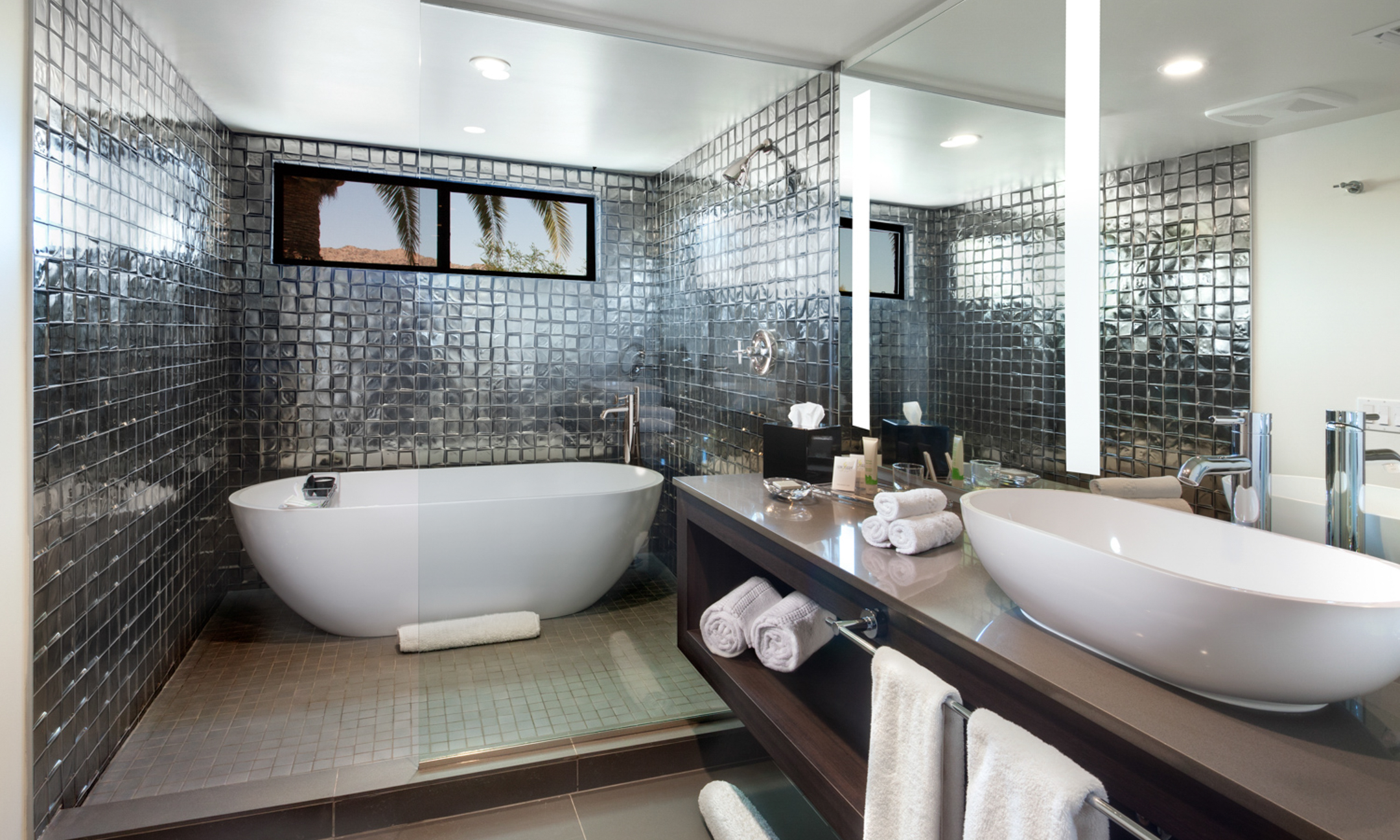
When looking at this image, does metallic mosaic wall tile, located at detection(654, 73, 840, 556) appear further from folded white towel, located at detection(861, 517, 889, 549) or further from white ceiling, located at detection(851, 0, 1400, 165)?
folded white towel, located at detection(861, 517, 889, 549)

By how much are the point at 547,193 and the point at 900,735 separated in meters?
1.93

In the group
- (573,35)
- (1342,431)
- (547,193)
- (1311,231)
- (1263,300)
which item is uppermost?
(573,35)

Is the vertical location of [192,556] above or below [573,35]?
below

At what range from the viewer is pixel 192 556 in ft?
11.3

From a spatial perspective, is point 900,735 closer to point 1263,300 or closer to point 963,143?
point 1263,300

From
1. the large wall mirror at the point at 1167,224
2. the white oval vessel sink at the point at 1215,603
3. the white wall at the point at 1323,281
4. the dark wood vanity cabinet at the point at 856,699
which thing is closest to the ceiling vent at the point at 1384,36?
the large wall mirror at the point at 1167,224

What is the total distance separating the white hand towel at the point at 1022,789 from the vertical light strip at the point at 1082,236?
898 millimetres

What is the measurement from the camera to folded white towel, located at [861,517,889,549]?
5.77 ft

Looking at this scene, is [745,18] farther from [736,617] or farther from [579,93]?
[736,617]

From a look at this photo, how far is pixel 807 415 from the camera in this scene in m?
2.62

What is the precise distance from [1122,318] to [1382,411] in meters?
0.50

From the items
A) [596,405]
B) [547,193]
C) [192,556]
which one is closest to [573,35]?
[547,193]

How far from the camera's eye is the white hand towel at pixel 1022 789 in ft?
3.01

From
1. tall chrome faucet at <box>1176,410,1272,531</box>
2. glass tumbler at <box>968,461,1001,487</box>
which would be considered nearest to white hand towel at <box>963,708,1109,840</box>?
tall chrome faucet at <box>1176,410,1272,531</box>
